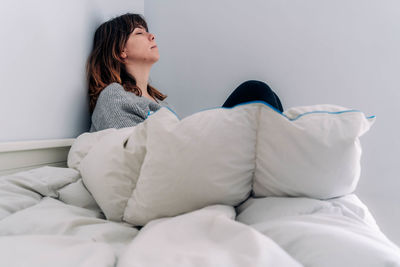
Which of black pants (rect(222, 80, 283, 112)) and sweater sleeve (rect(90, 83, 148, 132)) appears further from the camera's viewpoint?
sweater sleeve (rect(90, 83, 148, 132))

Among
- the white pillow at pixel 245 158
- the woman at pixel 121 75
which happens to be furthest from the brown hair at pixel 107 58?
the white pillow at pixel 245 158

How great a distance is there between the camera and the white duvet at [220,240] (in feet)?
0.93

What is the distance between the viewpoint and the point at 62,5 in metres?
1.02

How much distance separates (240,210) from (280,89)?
3.47 feet

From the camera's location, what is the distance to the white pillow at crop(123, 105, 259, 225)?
1.62ft

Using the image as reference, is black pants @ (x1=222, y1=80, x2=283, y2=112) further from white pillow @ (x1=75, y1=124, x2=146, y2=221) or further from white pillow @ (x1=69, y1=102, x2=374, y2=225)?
white pillow @ (x1=75, y1=124, x2=146, y2=221)

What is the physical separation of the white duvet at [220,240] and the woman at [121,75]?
1.60ft

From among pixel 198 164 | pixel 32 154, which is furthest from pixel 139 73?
pixel 198 164

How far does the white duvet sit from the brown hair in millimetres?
760

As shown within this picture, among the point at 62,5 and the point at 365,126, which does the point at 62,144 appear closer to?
the point at 62,5

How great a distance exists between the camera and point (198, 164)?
494mm

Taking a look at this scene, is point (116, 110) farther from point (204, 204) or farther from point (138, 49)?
point (204, 204)

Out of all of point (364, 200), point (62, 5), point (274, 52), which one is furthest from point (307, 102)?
point (62, 5)

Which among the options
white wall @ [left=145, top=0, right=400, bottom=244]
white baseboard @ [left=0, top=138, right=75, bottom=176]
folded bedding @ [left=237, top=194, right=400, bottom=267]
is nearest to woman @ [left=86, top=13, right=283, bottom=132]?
white baseboard @ [left=0, top=138, right=75, bottom=176]
